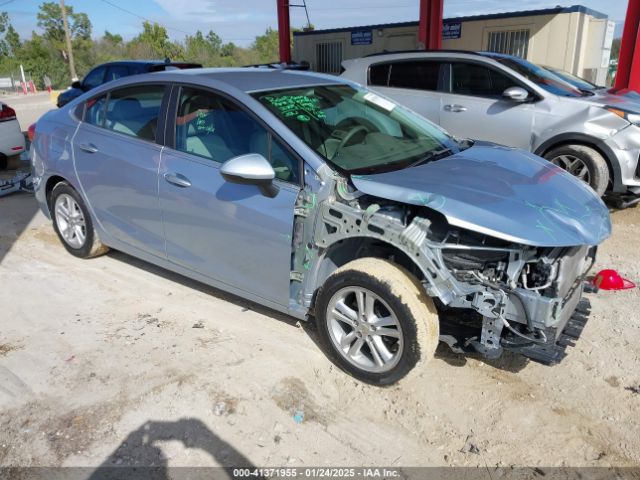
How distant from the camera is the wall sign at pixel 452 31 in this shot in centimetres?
1447

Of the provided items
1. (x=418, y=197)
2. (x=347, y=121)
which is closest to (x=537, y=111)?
(x=347, y=121)

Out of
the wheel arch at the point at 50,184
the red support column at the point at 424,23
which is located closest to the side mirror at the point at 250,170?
the wheel arch at the point at 50,184

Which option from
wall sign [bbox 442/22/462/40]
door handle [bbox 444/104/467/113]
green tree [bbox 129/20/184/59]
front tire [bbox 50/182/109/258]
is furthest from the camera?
green tree [bbox 129/20/184/59]

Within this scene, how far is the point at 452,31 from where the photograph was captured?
14.6 m

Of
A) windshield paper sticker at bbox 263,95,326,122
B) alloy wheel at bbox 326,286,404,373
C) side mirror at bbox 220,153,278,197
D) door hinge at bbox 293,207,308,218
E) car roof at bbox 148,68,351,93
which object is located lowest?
alloy wheel at bbox 326,286,404,373

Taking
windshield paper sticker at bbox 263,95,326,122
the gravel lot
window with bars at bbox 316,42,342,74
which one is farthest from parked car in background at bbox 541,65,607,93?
window with bars at bbox 316,42,342,74

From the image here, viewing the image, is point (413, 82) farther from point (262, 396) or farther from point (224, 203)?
point (262, 396)

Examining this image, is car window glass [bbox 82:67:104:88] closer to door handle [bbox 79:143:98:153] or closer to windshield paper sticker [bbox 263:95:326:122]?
door handle [bbox 79:143:98:153]

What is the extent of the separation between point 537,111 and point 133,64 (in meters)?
8.02

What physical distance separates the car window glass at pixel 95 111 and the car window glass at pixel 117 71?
7104mm

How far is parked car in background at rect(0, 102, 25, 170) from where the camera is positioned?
8469mm

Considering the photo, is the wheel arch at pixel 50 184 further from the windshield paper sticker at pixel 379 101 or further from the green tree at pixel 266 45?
the green tree at pixel 266 45

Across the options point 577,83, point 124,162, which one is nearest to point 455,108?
point 577,83

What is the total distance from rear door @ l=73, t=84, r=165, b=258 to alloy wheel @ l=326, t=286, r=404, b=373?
1564 millimetres
